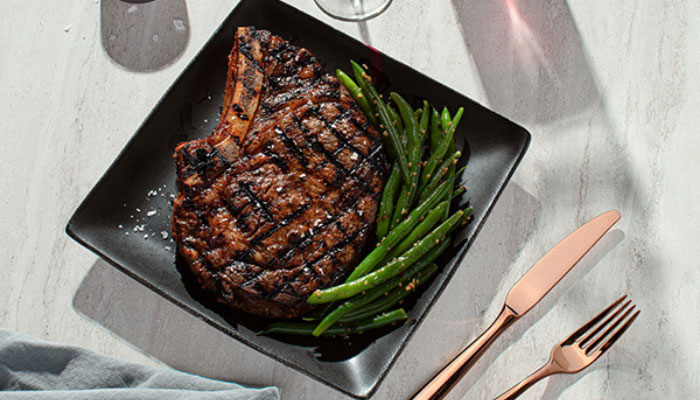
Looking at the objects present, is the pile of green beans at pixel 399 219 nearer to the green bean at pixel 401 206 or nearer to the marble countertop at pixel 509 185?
the green bean at pixel 401 206

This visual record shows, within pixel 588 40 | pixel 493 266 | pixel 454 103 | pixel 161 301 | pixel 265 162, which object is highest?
pixel 588 40

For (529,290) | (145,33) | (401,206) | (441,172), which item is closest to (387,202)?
(401,206)

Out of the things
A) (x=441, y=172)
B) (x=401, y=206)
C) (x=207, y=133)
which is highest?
(x=207, y=133)

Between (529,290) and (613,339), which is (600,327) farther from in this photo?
(529,290)

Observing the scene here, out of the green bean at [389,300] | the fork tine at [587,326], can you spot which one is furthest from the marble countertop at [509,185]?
the green bean at [389,300]

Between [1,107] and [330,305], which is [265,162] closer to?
[330,305]

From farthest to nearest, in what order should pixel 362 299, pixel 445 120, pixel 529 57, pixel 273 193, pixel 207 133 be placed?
pixel 529 57
pixel 207 133
pixel 445 120
pixel 362 299
pixel 273 193

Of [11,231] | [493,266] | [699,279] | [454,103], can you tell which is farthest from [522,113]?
[11,231]
